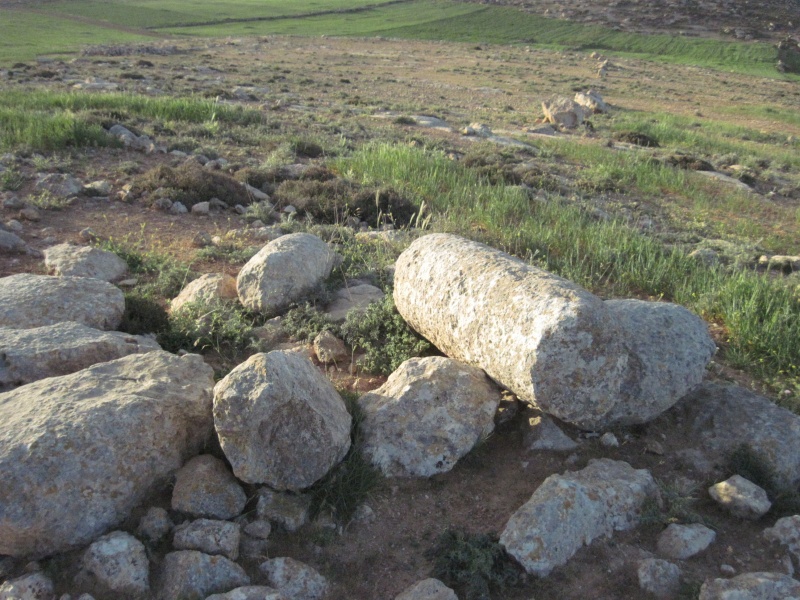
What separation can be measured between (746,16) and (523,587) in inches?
3626

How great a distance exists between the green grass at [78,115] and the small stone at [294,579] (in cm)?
957

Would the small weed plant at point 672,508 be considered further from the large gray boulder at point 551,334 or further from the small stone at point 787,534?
the large gray boulder at point 551,334

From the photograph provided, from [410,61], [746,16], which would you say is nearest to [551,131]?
[410,61]

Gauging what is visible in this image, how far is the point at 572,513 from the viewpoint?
3510 millimetres

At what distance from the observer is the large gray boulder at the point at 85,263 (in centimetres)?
603

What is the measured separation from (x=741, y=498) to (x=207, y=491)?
3092mm

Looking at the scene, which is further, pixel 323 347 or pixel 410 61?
pixel 410 61

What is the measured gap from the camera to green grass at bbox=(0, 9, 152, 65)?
38.1m

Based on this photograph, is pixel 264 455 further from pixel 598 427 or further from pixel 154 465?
pixel 598 427

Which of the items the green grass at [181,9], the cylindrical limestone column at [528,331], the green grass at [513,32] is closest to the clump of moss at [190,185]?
the cylindrical limestone column at [528,331]

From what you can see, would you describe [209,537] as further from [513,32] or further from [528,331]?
[513,32]

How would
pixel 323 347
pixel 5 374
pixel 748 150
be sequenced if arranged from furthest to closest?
pixel 748 150, pixel 323 347, pixel 5 374

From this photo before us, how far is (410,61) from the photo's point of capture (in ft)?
157

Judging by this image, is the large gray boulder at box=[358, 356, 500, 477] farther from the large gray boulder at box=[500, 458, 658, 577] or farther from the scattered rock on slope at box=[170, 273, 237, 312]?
the scattered rock on slope at box=[170, 273, 237, 312]
